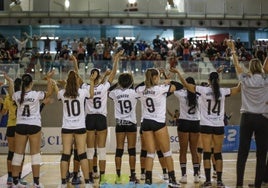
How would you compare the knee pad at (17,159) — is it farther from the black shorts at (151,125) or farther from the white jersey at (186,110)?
the white jersey at (186,110)

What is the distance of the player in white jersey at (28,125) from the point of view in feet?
27.6

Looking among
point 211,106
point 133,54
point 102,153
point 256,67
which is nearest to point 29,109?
point 102,153

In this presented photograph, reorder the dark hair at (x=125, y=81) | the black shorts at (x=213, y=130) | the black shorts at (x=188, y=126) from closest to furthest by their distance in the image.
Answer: the black shorts at (x=213, y=130) → the dark hair at (x=125, y=81) → the black shorts at (x=188, y=126)

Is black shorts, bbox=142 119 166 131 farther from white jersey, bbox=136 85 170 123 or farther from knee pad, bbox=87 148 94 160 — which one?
knee pad, bbox=87 148 94 160

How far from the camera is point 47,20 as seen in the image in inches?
1148

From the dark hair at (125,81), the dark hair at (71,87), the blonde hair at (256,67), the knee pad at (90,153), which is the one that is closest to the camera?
the blonde hair at (256,67)

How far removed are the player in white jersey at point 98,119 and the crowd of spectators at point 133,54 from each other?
36.7 feet

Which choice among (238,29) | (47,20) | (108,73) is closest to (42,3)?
(47,20)

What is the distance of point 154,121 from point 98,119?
4.43ft

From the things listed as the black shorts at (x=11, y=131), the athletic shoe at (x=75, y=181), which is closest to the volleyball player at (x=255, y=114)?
the athletic shoe at (x=75, y=181)

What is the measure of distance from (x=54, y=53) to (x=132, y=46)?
4.46m


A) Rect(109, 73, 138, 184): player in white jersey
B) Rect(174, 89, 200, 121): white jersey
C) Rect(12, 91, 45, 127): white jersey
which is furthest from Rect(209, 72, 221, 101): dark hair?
Rect(12, 91, 45, 127): white jersey

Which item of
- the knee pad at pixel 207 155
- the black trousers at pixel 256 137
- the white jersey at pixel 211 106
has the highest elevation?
the white jersey at pixel 211 106

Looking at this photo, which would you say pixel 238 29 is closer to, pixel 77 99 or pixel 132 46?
pixel 132 46
